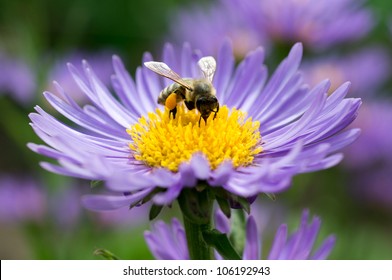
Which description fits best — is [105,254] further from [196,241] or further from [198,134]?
[198,134]

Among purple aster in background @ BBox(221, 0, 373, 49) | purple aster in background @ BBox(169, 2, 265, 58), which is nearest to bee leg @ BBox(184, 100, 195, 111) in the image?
purple aster in background @ BBox(221, 0, 373, 49)

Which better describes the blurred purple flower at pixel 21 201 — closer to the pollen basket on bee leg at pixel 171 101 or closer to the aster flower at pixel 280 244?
the pollen basket on bee leg at pixel 171 101

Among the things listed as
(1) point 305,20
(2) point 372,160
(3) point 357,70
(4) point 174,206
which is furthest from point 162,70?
(3) point 357,70

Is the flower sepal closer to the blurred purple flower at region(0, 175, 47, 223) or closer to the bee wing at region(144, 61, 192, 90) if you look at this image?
the bee wing at region(144, 61, 192, 90)

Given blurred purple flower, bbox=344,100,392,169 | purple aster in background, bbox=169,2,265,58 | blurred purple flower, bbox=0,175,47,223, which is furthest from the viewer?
purple aster in background, bbox=169,2,265,58

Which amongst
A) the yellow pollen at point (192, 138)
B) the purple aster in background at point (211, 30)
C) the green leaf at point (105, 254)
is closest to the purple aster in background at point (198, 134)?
the yellow pollen at point (192, 138)

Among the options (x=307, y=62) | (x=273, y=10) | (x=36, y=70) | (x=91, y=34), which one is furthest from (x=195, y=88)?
(x=91, y=34)

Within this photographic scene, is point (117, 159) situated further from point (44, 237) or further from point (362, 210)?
point (362, 210)
